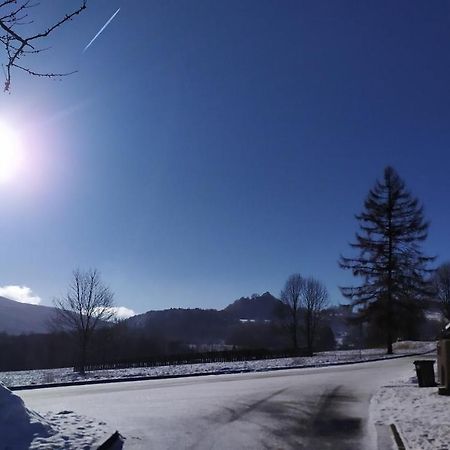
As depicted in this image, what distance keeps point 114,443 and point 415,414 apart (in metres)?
6.08

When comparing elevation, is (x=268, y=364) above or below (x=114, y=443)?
above

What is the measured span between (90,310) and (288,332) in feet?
131

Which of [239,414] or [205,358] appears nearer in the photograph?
[239,414]

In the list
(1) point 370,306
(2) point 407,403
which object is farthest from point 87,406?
(1) point 370,306

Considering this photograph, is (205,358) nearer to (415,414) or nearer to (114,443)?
(415,414)

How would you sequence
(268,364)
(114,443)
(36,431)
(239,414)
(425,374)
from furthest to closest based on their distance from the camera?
(268,364) → (425,374) → (239,414) → (114,443) → (36,431)

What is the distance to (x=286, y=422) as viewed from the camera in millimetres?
11164

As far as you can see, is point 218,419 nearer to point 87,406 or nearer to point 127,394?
point 87,406

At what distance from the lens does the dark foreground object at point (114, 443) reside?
8.64m

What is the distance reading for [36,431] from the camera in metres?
8.38

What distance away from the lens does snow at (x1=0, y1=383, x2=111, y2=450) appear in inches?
307

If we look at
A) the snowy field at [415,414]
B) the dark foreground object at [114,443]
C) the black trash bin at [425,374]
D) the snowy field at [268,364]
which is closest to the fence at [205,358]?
the snowy field at [268,364]

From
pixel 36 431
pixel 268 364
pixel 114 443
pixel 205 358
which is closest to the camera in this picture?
pixel 36 431

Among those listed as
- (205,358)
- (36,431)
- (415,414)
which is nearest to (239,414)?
(415,414)
